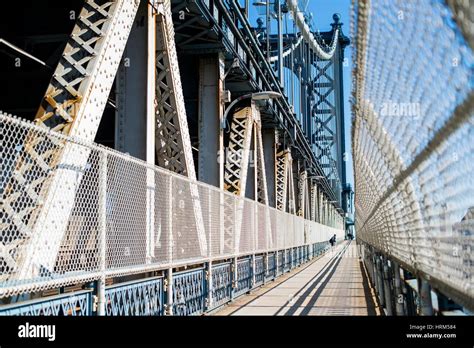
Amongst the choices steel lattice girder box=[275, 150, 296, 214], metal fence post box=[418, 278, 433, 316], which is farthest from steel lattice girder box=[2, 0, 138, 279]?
steel lattice girder box=[275, 150, 296, 214]

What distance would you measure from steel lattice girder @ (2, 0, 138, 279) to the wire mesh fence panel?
225cm

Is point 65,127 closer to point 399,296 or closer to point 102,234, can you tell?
point 102,234

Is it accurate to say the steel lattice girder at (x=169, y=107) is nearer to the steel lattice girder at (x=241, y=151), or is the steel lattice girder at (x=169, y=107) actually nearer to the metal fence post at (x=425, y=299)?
the steel lattice girder at (x=241, y=151)

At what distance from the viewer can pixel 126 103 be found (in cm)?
801

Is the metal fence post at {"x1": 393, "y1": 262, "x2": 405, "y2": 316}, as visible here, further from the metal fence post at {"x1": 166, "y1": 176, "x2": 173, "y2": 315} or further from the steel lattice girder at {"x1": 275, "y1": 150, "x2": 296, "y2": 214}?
the steel lattice girder at {"x1": 275, "y1": 150, "x2": 296, "y2": 214}

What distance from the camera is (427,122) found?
2418 millimetres

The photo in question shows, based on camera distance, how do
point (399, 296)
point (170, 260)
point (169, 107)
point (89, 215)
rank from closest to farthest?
point (89, 215)
point (399, 296)
point (170, 260)
point (169, 107)

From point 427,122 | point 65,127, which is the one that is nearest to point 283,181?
point 65,127

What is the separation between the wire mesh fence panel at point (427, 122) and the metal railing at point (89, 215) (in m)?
2.14

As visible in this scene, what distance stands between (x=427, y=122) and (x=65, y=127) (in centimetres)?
404

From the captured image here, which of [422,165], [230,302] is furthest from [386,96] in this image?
[230,302]

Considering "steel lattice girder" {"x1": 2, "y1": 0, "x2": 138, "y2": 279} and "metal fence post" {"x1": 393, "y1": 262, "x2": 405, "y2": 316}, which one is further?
"metal fence post" {"x1": 393, "y1": 262, "x2": 405, "y2": 316}

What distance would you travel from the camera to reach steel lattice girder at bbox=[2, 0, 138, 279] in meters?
3.81

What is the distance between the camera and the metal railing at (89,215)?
3.60 meters
